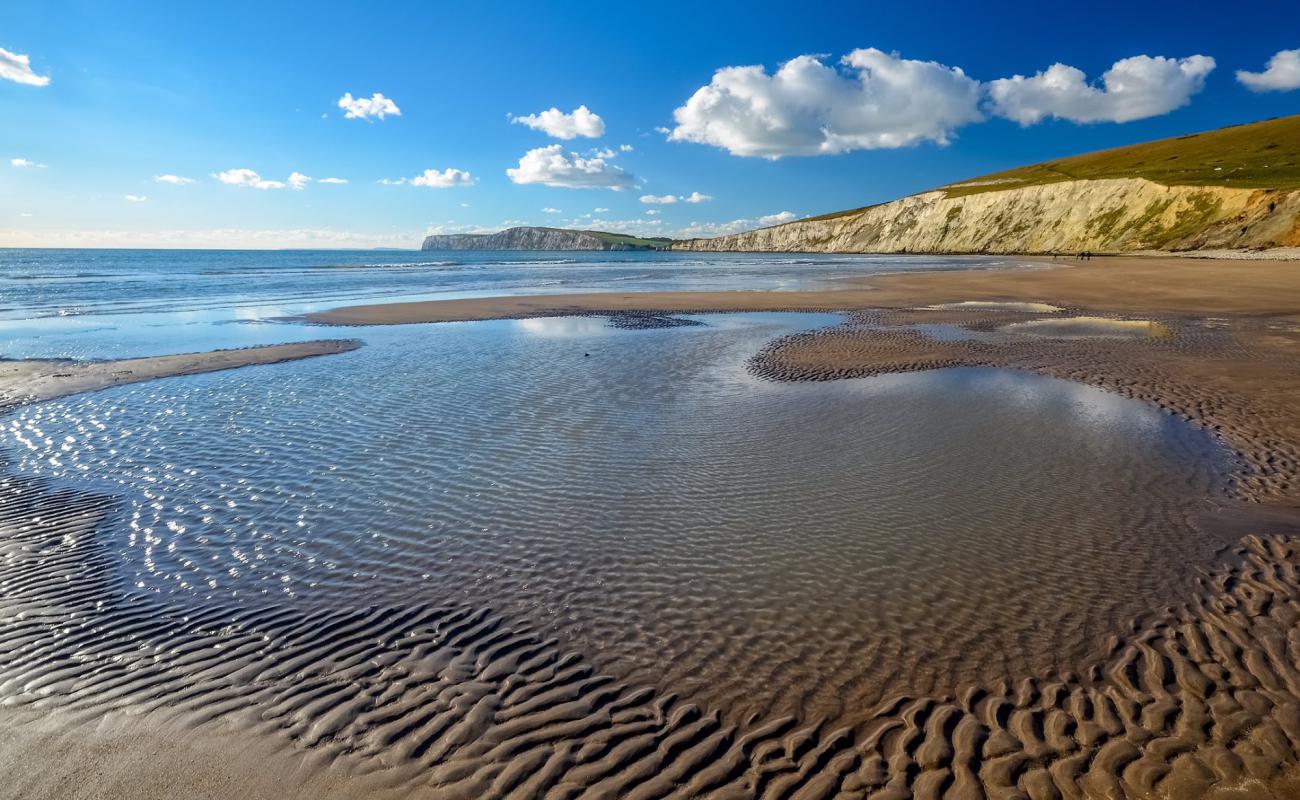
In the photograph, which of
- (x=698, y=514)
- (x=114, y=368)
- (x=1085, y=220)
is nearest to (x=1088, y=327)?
(x=698, y=514)

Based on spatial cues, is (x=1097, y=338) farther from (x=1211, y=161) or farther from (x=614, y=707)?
(x=1211, y=161)

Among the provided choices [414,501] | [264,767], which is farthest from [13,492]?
[264,767]

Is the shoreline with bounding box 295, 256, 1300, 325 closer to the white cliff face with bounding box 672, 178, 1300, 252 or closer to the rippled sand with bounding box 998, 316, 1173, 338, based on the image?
the rippled sand with bounding box 998, 316, 1173, 338

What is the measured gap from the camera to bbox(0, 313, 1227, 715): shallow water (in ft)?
22.7

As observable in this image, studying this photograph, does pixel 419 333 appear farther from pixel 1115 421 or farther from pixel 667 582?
pixel 1115 421

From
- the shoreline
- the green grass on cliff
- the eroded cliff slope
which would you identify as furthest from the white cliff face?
the shoreline

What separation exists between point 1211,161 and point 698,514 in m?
153

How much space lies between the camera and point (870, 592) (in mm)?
7699

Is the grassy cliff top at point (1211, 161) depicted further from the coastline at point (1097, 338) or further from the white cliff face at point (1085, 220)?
the coastline at point (1097, 338)

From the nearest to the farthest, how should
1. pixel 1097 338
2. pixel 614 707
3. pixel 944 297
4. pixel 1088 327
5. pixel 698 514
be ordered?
1. pixel 614 707
2. pixel 698 514
3. pixel 1097 338
4. pixel 1088 327
5. pixel 944 297

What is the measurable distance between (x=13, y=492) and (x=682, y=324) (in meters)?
25.8

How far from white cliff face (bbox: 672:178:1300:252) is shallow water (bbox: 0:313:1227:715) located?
3186 inches

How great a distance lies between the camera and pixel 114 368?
72.2ft

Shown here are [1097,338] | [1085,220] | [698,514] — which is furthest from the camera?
[1085,220]
